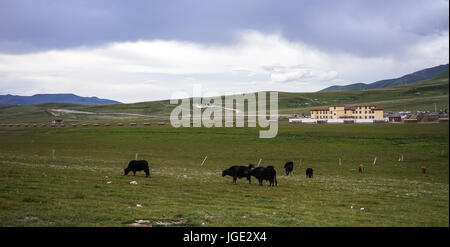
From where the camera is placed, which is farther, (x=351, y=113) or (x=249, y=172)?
(x=351, y=113)

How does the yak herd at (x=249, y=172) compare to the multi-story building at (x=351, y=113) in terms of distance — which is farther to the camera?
the multi-story building at (x=351, y=113)

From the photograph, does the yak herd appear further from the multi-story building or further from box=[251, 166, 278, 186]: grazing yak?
the multi-story building

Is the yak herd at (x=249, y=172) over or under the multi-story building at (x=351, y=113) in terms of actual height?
under

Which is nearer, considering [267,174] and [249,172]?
[267,174]

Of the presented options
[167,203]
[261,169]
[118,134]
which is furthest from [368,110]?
Answer: [167,203]

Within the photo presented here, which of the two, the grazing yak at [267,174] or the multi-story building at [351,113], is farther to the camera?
the multi-story building at [351,113]

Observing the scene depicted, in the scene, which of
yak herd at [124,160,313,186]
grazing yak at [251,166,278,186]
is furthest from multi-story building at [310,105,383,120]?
grazing yak at [251,166,278,186]

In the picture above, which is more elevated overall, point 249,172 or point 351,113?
point 351,113

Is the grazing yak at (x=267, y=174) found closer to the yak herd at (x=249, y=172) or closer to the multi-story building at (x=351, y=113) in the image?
the yak herd at (x=249, y=172)

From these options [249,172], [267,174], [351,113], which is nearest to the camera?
[267,174]

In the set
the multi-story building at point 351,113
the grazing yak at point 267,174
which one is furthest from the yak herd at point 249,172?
the multi-story building at point 351,113

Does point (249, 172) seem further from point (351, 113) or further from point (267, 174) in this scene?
point (351, 113)

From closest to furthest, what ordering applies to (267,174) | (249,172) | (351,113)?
(267,174) → (249,172) → (351,113)

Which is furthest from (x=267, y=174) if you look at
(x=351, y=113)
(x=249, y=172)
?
(x=351, y=113)
